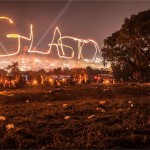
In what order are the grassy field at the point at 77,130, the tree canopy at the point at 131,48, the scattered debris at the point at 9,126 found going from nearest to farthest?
1. the grassy field at the point at 77,130
2. the scattered debris at the point at 9,126
3. the tree canopy at the point at 131,48

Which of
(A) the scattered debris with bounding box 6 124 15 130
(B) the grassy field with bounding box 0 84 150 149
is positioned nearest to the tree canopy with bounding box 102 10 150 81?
(B) the grassy field with bounding box 0 84 150 149

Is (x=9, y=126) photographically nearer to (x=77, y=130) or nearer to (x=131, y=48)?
(x=77, y=130)

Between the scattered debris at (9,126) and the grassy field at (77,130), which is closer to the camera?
the grassy field at (77,130)

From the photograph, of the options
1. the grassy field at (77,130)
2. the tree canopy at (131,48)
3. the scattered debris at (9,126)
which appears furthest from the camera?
the tree canopy at (131,48)

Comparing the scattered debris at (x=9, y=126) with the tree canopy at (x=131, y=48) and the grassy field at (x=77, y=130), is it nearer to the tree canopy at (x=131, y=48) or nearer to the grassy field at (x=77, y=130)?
the grassy field at (x=77, y=130)

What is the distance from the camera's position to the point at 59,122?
898cm

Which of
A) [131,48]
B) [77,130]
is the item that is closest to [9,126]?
[77,130]

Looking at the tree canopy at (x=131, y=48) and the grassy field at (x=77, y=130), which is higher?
the tree canopy at (x=131, y=48)

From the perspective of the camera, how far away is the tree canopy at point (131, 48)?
32.8 metres

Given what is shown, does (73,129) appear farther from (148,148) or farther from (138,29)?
(138,29)

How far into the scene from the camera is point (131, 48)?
37375 millimetres

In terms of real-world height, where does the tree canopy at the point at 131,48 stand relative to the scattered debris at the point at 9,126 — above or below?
above

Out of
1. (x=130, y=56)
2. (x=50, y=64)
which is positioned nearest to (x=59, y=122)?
(x=130, y=56)

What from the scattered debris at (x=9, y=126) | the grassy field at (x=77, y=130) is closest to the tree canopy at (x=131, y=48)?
the grassy field at (x=77, y=130)
